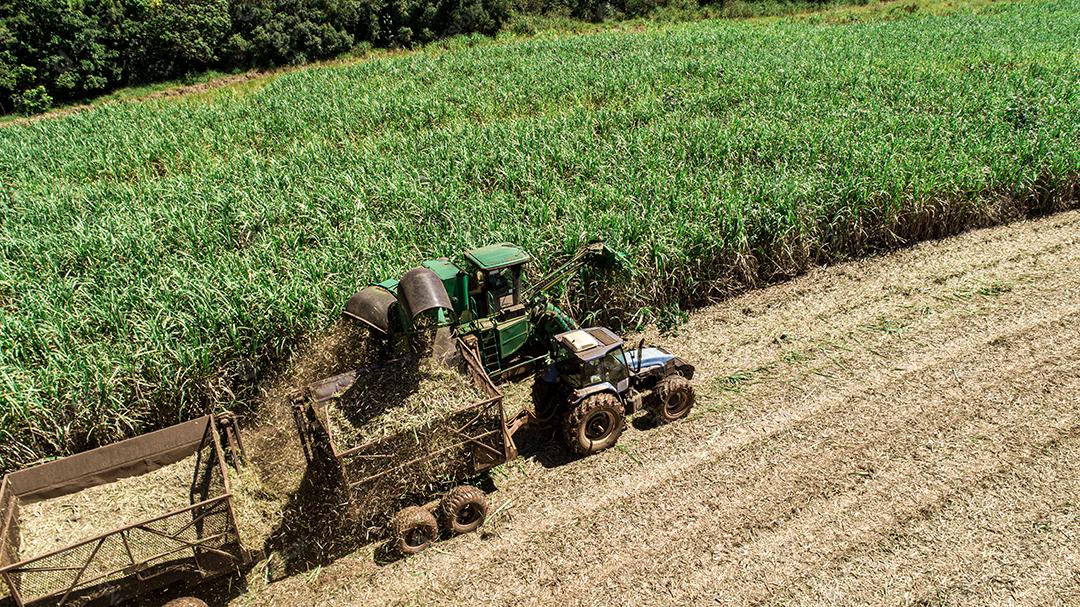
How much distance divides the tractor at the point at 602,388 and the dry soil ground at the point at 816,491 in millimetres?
301

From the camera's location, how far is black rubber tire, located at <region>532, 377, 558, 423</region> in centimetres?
781

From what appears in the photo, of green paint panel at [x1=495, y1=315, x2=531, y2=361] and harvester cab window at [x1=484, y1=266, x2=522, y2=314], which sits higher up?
harvester cab window at [x1=484, y1=266, x2=522, y2=314]

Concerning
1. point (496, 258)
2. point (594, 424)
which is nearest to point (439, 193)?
point (496, 258)

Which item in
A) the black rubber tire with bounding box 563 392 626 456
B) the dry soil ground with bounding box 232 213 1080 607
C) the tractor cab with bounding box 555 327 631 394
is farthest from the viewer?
the tractor cab with bounding box 555 327 631 394

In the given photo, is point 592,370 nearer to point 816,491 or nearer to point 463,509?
point 463,509

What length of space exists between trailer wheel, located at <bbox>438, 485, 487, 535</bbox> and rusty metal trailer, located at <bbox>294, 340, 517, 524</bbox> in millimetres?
183

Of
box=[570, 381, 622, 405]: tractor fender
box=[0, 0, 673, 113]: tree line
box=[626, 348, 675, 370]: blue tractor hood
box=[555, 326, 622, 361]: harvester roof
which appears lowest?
box=[626, 348, 675, 370]: blue tractor hood

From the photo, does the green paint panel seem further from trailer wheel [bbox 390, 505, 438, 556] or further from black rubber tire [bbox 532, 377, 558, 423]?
trailer wheel [bbox 390, 505, 438, 556]

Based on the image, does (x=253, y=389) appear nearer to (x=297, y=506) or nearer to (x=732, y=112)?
(x=297, y=506)

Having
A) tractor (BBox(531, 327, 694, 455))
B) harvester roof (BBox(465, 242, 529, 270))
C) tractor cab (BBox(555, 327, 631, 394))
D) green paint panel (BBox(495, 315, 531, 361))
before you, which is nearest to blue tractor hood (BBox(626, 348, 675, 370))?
tractor (BBox(531, 327, 694, 455))

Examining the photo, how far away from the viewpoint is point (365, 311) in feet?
24.2

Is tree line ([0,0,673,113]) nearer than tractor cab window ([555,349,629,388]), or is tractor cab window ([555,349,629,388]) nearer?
tractor cab window ([555,349,629,388])

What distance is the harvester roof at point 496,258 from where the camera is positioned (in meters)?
7.53

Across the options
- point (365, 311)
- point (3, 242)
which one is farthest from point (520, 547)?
point (3, 242)
